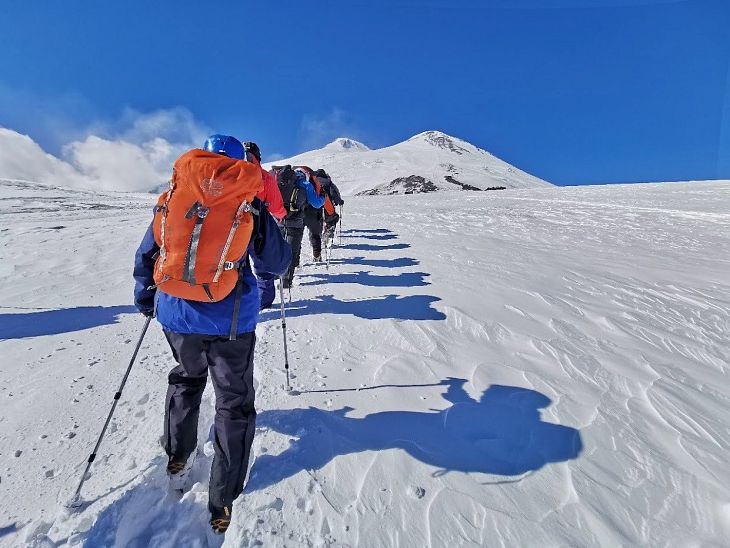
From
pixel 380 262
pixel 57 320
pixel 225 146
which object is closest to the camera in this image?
pixel 225 146

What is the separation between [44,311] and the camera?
5586 millimetres

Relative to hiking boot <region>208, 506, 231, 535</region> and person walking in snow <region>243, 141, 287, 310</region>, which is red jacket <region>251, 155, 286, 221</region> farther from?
hiking boot <region>208, 506, 231, 535</region>

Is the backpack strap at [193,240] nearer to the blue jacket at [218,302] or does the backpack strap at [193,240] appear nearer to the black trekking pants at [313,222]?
the blue jacket at [218,302]

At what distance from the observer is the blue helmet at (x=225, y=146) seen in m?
2.45

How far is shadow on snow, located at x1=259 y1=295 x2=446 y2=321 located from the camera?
5559mm

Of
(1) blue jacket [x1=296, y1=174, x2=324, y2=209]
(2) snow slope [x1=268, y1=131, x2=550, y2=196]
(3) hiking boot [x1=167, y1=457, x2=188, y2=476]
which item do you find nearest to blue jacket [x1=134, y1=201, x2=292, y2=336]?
(3) hiking boot [x1=167, y1=457, x2=188, y2=476]

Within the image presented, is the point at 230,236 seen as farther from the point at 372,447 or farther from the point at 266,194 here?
the point at 266,194

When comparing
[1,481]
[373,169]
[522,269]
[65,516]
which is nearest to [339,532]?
[65,516]

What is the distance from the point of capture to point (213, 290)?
2.25m

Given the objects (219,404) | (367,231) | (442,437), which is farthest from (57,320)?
(367,231)

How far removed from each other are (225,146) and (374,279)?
18.2 feet

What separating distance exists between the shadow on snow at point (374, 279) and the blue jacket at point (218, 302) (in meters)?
4.76

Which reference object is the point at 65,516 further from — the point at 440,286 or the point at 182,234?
the point at 440,286

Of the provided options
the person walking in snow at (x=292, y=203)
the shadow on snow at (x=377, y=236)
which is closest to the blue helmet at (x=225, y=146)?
the person walking in snow at (x=292, y=203)
